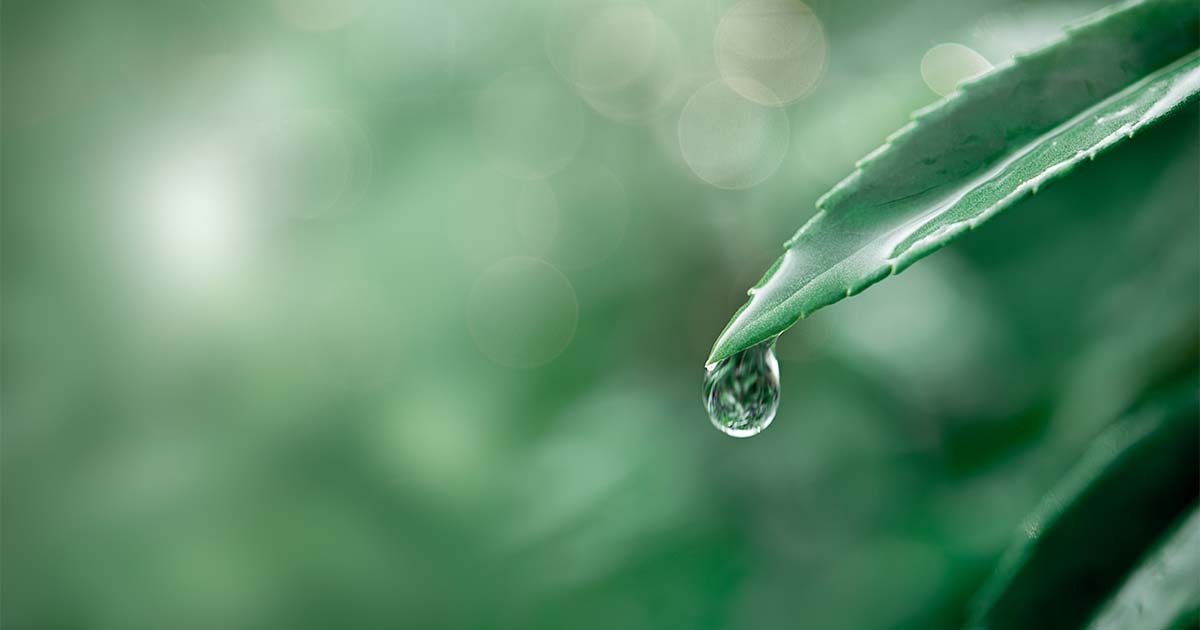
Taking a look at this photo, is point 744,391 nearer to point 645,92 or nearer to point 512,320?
point 512,320

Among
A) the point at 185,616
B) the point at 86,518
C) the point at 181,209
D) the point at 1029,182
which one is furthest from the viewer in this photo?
the point at 181,209

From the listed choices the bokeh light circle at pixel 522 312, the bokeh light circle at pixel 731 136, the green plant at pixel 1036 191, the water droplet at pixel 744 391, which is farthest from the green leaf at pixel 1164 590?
the bokeh light circle at pixel 522 312

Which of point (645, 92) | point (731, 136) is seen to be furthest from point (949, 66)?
point (645, 92)

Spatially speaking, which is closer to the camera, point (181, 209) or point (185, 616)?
point (185, 616)

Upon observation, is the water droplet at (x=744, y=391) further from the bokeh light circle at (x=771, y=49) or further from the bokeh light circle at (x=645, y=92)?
the bokeh light circle at (x=645, y=92)

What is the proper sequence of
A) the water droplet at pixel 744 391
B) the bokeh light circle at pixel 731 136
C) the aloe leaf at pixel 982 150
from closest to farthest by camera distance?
the aloe leaf at pixel 982 150 → the water droplet at pixel 744 391 → the bokeh light circle at pixel 731 136

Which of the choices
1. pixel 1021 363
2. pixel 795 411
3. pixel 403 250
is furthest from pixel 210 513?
pixel 1021 363

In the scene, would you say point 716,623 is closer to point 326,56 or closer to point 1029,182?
point 1029,182

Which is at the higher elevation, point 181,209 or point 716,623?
point 181,209

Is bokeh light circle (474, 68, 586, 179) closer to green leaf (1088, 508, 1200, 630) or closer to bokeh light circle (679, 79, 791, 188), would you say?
bokeh light circle (679, 79, 791, 188)
